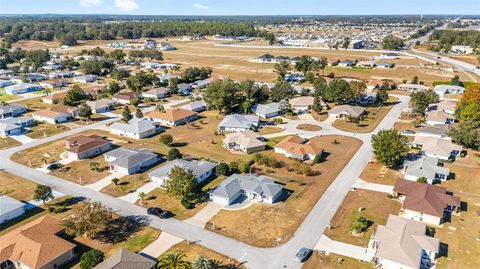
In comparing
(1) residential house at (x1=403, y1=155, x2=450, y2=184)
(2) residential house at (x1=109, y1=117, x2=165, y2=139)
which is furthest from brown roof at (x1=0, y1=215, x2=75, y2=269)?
(1) residential house at (x1=403, y1=155, x2=450, y2=184)

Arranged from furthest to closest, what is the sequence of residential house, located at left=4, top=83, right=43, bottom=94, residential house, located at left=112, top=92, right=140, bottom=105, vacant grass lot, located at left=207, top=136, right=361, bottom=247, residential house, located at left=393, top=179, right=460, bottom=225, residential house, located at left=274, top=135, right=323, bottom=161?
1. residential house, located at left=4, top=83, right=43, bottom=94
2. residential house, located at left=112, top=92, right=140, bottom=105
3. residential house, located at left=274, top=135, right=323, bottom=161
4. residential house, located at left=393, top=179, right=460, bottom=225
5. vacant grass lot, located at left=207, top=136, right=361, bottom=247

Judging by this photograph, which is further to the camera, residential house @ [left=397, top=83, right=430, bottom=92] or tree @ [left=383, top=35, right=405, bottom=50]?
tree @ [left=383, top=35, right=405, bottom=50]

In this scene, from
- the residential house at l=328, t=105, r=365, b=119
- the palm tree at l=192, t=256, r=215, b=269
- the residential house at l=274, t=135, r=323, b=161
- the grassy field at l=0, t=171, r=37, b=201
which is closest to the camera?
the palm tree at l=192, t=256, r=215, b=269

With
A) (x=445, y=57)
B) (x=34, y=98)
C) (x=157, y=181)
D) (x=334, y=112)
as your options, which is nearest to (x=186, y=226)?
(x=157, y=181)

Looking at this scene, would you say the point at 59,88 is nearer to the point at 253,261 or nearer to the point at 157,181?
the point at 157,181

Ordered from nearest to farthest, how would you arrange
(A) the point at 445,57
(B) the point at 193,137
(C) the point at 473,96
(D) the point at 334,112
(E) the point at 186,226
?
(E) the point at 186,226
(B) the point at 193,137
(C) the point at 473,96
(D) the point at 334,112
(A) the point at 445,57

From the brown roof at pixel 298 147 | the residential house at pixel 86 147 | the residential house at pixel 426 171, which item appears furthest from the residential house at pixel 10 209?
the residential house at pixel 426 171

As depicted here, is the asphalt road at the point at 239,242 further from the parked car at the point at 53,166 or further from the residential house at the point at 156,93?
the residential house at the point at 156,93

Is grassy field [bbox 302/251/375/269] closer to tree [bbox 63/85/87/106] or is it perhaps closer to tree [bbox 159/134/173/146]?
tree [bbox 159/134/173/146]
